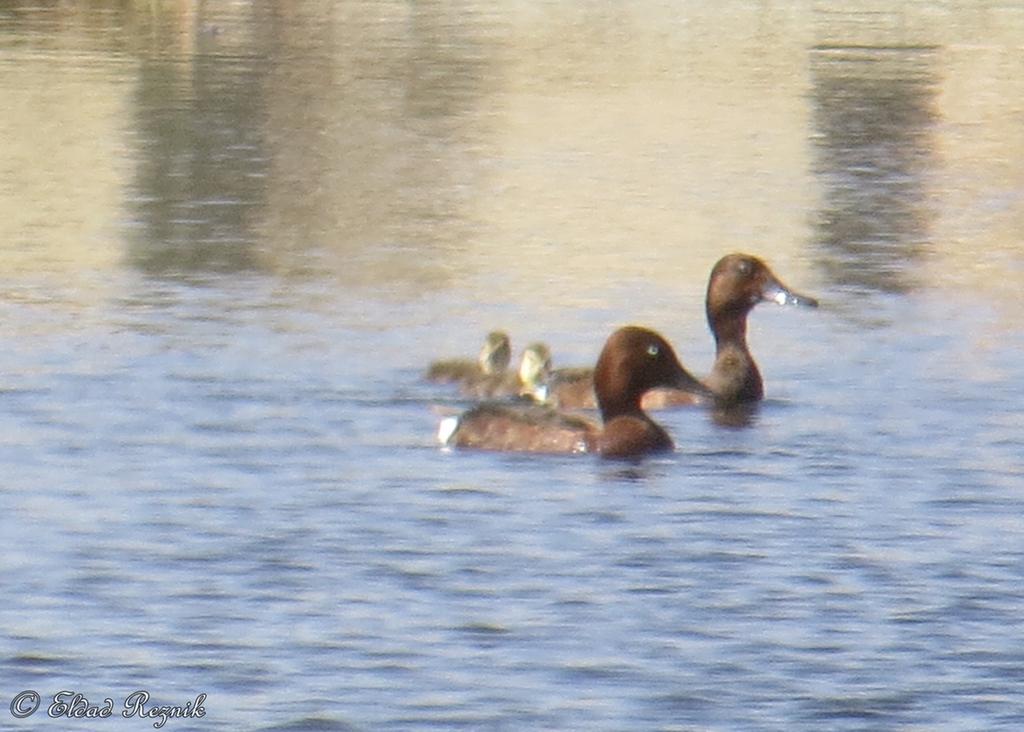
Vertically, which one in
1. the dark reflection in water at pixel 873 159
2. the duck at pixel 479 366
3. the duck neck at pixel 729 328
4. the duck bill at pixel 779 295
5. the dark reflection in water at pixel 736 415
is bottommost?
the dark reflection in water at pixel 873 159

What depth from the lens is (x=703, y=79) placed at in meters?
38.2

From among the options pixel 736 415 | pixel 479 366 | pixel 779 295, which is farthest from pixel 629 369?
pixel 779 295

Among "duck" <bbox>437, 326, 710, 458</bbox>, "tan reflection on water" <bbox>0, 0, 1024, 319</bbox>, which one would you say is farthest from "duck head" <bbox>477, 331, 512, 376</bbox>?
"tan reflection on water" <bbox>0, 0, 1024, 319</bbox>

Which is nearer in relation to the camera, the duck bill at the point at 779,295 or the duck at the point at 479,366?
Answer: the duck at the point at 479,366

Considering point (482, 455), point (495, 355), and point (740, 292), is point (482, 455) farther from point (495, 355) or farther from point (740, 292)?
point (740, 292)

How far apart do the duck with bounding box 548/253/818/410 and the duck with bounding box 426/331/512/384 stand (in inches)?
14.4

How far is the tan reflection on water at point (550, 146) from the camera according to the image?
69.4ft

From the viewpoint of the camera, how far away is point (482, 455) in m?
13.4

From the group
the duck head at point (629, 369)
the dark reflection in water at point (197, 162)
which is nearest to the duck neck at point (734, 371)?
the duck head at point (629, 369)

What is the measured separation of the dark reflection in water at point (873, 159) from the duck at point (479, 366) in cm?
467

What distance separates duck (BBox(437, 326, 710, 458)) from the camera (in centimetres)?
1352

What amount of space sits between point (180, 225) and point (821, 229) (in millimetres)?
5086

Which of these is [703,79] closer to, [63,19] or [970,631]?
[63,19]

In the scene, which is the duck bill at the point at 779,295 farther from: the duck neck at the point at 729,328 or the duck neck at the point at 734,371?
the duck neck at the point at 734,371
